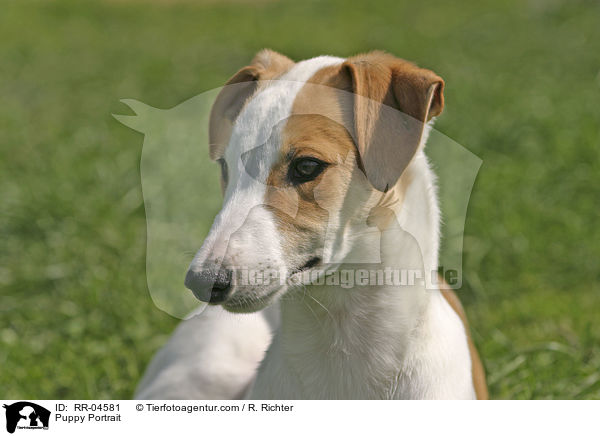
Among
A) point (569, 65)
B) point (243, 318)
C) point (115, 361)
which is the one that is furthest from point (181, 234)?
point (569, 65)

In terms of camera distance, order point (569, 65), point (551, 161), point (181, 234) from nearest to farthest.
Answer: point (181, 234) < point (551, 161) < point (569, 65)

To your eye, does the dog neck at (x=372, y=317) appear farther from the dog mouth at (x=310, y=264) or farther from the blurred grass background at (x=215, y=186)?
the blurred grass background at (x=215, y=186)

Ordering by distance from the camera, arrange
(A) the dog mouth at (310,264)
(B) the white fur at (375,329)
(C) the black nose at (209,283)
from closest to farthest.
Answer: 1. (C) the black nose at (209,283)
2. (A) the dog mouth at (310,264)
3. (B) the white fur at (375,329)

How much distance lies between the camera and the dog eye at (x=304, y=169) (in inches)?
105

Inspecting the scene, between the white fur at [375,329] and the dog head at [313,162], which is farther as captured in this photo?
Result: the white fur at [375,329]

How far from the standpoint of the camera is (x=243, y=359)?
154 inches

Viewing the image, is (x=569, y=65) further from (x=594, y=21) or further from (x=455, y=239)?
(x=455, y=239)

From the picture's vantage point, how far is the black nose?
8.00ft

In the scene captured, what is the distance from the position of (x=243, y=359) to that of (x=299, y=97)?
5.60 ft

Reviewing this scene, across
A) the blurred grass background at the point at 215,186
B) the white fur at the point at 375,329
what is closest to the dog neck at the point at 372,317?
the white fur at the point at 375,329
